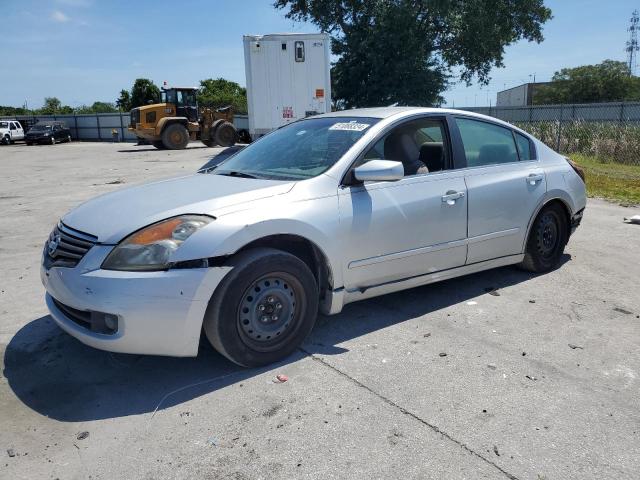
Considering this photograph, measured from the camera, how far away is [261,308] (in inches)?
130

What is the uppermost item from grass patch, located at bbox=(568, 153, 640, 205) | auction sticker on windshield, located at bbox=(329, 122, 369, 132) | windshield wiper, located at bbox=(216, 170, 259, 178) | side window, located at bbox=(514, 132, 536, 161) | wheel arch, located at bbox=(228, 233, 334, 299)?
auction sticker on windshield, located at bbox=(329, 122, 369, 132)

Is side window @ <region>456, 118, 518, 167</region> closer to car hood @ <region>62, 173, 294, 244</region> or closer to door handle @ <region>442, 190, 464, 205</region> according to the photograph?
door handle @ <region>442, 190, 464, 205</region>

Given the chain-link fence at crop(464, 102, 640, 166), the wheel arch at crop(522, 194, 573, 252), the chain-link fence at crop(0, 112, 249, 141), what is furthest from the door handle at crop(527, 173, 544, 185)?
the chain-link fence at crop(0, 112, 249, 141)

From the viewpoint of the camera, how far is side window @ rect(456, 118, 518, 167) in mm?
4512

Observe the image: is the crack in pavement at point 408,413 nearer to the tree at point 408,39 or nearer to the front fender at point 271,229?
the front fender at point 271,229

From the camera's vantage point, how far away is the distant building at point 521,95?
66312mm

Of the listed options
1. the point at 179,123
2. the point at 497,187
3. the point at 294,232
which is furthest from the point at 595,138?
the point at 179,123

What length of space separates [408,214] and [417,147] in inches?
28.4

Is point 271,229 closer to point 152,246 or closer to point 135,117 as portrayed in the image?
point 152,246

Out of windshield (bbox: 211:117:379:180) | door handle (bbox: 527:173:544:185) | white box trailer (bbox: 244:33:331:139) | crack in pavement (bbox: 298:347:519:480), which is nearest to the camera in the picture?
crack in pavement (bbox: 298:347:519:480)

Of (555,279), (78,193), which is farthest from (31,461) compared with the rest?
(78,193)

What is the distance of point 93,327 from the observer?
3.03 m

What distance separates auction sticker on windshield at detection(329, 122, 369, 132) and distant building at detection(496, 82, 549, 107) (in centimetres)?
6638

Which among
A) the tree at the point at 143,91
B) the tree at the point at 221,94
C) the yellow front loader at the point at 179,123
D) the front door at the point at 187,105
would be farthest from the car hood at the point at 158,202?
the tree at the point at 143,91
